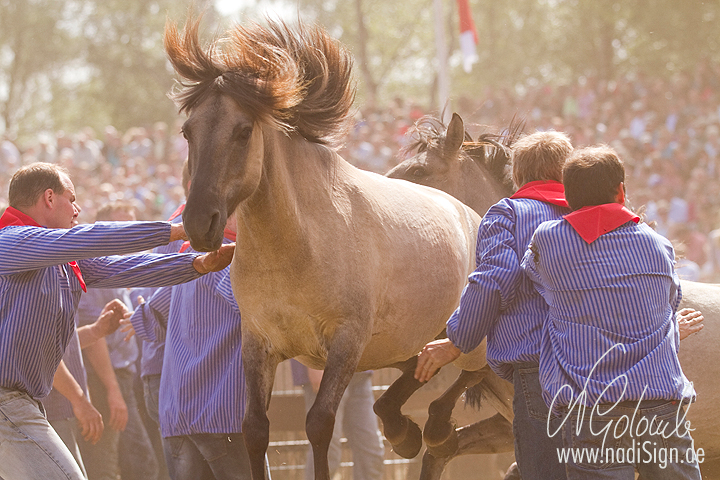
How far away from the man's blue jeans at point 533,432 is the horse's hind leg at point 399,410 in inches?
34.5

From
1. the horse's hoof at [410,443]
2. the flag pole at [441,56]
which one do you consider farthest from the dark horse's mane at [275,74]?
the flag pole at [441,56]

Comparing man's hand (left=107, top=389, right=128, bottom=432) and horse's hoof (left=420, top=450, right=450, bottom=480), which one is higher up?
man's hand (left=107, top=389, right=128, bottom=432)

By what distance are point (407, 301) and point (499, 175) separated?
2.26 m

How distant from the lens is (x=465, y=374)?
4688 millimetres

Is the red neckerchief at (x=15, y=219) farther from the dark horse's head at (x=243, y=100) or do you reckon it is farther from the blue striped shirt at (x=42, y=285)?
the dark horse's head at (x=243, y=100)

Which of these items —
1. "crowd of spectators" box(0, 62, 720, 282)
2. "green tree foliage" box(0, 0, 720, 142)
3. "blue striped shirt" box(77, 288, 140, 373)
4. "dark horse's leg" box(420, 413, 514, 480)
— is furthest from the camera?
"green tree foliage" box(0, 0, 720, 142)

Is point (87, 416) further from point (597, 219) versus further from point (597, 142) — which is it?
Answer: point (597, 142)

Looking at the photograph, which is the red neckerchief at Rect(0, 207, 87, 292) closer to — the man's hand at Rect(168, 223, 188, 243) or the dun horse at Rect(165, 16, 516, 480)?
the man's hand at Rect(168, 223, 188, 243)

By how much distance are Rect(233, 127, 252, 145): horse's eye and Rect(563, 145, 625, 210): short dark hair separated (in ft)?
4.14

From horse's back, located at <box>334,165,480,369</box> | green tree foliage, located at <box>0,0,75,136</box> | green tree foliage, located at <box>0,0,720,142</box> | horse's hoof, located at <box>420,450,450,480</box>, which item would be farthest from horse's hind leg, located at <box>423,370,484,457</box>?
green tree foliage, located at <box>0,0,75,136</box>

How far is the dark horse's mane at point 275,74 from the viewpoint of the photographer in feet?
11.0

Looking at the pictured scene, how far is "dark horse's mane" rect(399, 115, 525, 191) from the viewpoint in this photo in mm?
5770

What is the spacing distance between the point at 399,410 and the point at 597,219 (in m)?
1.76

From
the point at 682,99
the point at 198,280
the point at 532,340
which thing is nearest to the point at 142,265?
the point at 198,280
